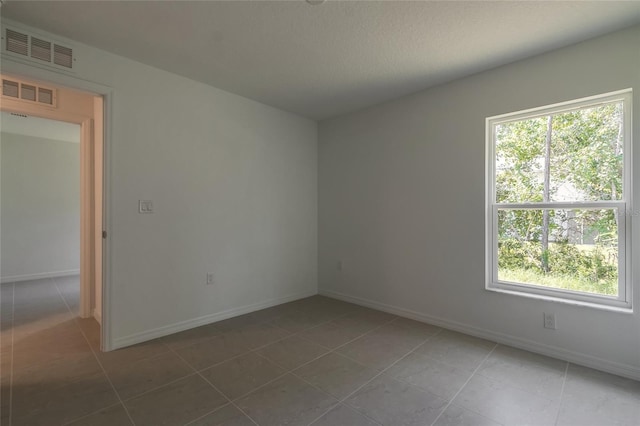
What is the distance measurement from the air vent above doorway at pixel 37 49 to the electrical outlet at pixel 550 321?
435 centimetres

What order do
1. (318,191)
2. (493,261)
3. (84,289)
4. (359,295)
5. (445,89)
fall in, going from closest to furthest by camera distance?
(493,261) < (445,89) < (84,289) < (359,295) < (318,191)

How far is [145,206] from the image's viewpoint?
264 cm

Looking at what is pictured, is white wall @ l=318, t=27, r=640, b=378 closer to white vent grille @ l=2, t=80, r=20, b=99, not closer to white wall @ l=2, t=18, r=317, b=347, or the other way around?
white wall @ l=2, t=18, r=317, b=347

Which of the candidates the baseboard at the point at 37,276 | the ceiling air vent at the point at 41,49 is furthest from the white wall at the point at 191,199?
the baseboard at the point at 37,276

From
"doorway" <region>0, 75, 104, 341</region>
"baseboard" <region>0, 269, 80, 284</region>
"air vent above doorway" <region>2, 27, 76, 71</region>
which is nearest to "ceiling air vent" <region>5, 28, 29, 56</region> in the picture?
"air vent above doorway" <region>2, 27, 76, 71</region>

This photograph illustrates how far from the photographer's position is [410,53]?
2396mm

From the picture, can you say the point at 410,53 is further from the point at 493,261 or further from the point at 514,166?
the point at 493,261

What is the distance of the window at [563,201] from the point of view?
7.19 feet

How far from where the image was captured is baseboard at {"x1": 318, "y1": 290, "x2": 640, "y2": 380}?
2086 millimetres

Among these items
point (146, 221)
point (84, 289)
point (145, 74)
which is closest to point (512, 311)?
point (146, 221)

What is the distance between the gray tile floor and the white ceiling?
10.3 feet

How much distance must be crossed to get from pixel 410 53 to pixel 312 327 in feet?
8.96

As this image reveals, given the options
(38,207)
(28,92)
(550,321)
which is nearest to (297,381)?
(550,321)

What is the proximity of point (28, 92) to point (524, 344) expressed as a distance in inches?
202
